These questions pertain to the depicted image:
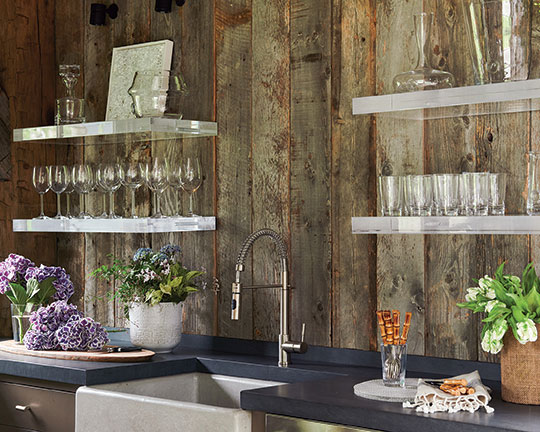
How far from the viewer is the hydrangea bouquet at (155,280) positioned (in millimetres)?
3271

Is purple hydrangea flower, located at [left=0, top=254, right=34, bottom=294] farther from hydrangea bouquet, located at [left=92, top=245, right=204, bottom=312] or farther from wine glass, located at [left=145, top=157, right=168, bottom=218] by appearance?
wine glass, located at [left=145, top=157, right=168, bottom=218]

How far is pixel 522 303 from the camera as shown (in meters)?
2.25

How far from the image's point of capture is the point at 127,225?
335 cm

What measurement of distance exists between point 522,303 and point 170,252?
1.57 metres

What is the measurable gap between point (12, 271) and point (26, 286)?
8 centimetres

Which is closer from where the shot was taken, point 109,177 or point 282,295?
point 282,295

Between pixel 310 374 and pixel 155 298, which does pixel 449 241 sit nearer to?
pixel 310 374

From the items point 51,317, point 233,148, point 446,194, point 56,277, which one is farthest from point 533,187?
point 56,277

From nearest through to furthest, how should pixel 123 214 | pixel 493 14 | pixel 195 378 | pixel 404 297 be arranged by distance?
pixel 493 14, pixel 404 297, pixel 195 378, pixel 123 214

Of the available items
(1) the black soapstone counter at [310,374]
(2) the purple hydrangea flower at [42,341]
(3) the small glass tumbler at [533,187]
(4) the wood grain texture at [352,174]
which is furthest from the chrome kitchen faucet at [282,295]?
(3) the small glass tumbler at [533,187]

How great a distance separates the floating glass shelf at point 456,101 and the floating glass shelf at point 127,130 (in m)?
0.88

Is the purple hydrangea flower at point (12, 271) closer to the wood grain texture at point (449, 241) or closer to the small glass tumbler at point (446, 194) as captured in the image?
the wood grain texture at point (449, 241)

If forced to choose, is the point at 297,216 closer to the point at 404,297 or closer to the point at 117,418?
the point at 404,297

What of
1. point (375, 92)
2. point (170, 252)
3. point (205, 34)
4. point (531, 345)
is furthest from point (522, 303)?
point (205, 34)
